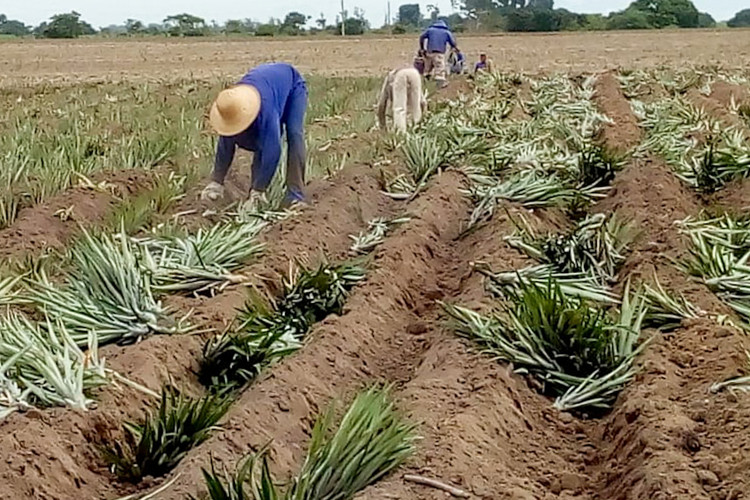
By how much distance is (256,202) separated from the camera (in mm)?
7668

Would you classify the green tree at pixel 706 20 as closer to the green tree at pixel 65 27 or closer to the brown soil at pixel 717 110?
the green tree at pixel 65 27

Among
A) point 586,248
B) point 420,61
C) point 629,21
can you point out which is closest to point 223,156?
point 586,248

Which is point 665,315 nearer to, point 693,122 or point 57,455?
point 57,455

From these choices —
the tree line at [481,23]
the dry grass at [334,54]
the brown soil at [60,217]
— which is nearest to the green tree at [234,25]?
the tree line at [481,23]

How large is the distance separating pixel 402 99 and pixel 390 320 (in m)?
5.88

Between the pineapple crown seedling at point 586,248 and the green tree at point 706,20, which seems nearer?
the pineapple crown seedling at point 586,248

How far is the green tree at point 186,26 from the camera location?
52.0 metres

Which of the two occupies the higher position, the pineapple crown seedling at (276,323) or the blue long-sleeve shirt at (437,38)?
the blue long-sleeve shirt at (437,38)

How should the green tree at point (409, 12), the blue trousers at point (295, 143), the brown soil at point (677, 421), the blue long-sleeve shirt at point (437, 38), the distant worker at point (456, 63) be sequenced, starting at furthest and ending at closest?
the green tree at point (409, 12), the distant worker at point (456, 63), the blue long-sleeve shirt at point (437, 38), the blue trousers at point (295, 143), the brown soil at point (677, 421)

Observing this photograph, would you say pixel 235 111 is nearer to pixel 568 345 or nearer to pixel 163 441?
pixel 568 345

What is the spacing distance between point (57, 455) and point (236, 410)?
0.66 meters

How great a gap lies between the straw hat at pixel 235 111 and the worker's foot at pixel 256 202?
56 centimetres

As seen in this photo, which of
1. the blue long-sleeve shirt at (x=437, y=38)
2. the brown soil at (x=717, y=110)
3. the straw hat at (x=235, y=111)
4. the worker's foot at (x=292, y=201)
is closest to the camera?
the straw hat at (x=235, y=111)

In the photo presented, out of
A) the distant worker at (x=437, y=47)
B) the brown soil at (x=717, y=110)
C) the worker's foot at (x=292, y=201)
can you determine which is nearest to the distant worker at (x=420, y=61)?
the distant worker at (x=437, y=47)
